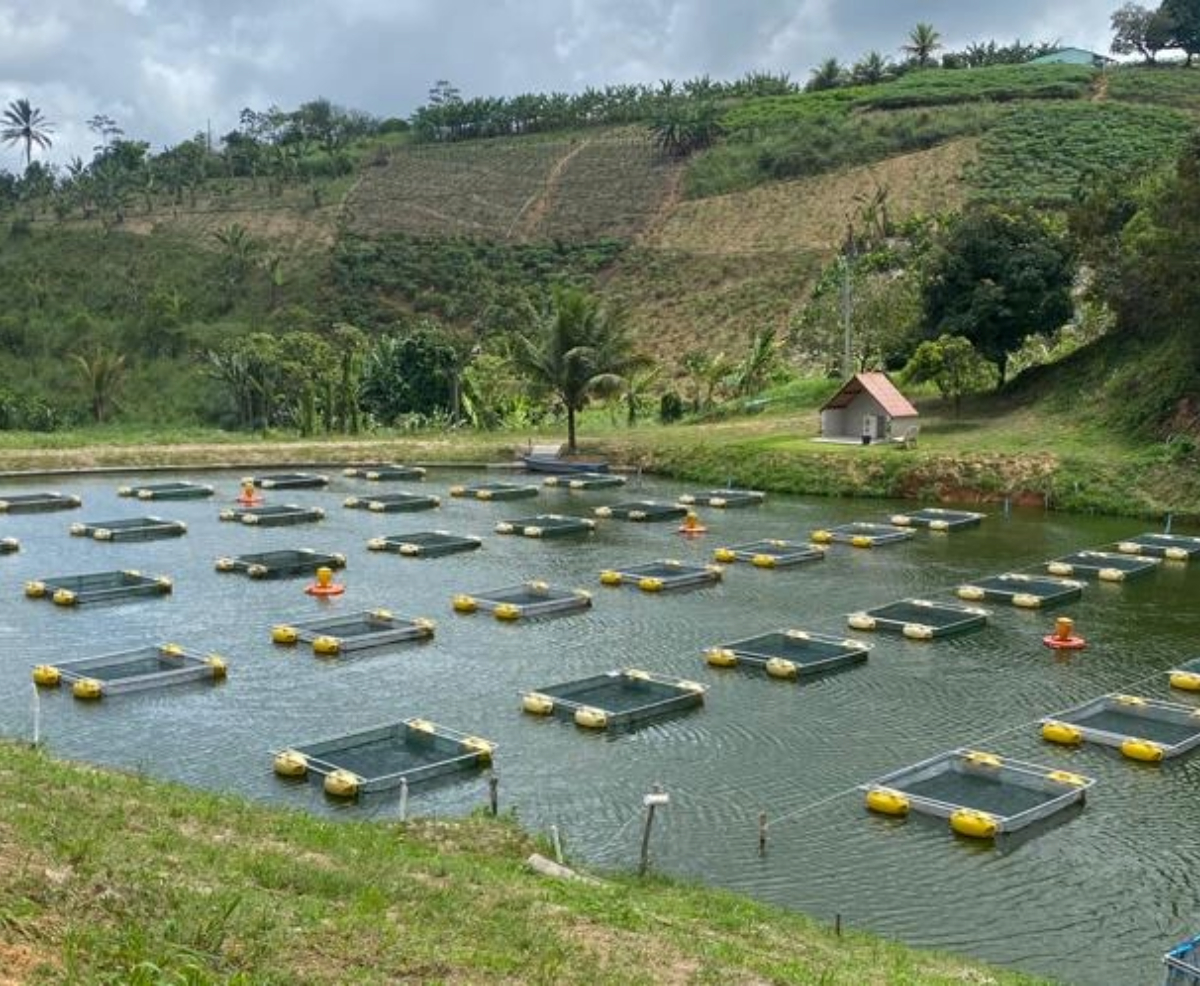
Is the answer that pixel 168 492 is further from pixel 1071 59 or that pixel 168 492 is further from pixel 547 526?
pixel 1071 59

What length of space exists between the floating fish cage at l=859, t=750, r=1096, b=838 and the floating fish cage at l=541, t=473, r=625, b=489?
2750 cm

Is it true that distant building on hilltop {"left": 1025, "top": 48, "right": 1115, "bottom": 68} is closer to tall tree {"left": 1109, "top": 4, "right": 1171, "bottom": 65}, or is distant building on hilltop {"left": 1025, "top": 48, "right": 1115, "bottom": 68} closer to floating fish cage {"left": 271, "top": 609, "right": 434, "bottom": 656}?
tall tree {"left": 1109, "top": 4, "right": 1171, "bottom": 65}

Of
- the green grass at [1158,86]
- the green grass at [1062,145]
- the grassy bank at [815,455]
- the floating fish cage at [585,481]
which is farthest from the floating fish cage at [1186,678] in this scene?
the green grass at [1158,86]

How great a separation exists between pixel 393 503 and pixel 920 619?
732 inches

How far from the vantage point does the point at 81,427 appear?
200ft

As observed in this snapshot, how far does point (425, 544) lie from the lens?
32.7 meters

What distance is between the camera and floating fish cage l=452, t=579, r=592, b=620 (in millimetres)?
25438

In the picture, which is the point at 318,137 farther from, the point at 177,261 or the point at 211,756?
the point at 211,756

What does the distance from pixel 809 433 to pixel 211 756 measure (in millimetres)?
33058

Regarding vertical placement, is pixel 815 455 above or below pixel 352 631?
above

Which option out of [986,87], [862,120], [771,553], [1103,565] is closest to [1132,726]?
[1103,565]

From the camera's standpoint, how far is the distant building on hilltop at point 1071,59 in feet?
360

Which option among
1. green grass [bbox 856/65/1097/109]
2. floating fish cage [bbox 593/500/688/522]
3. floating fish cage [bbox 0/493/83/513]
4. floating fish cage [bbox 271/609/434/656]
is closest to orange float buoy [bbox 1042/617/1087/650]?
floating fish cage [bbox 271/609/434/656]

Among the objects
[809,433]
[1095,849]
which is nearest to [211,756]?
[1095,849]
